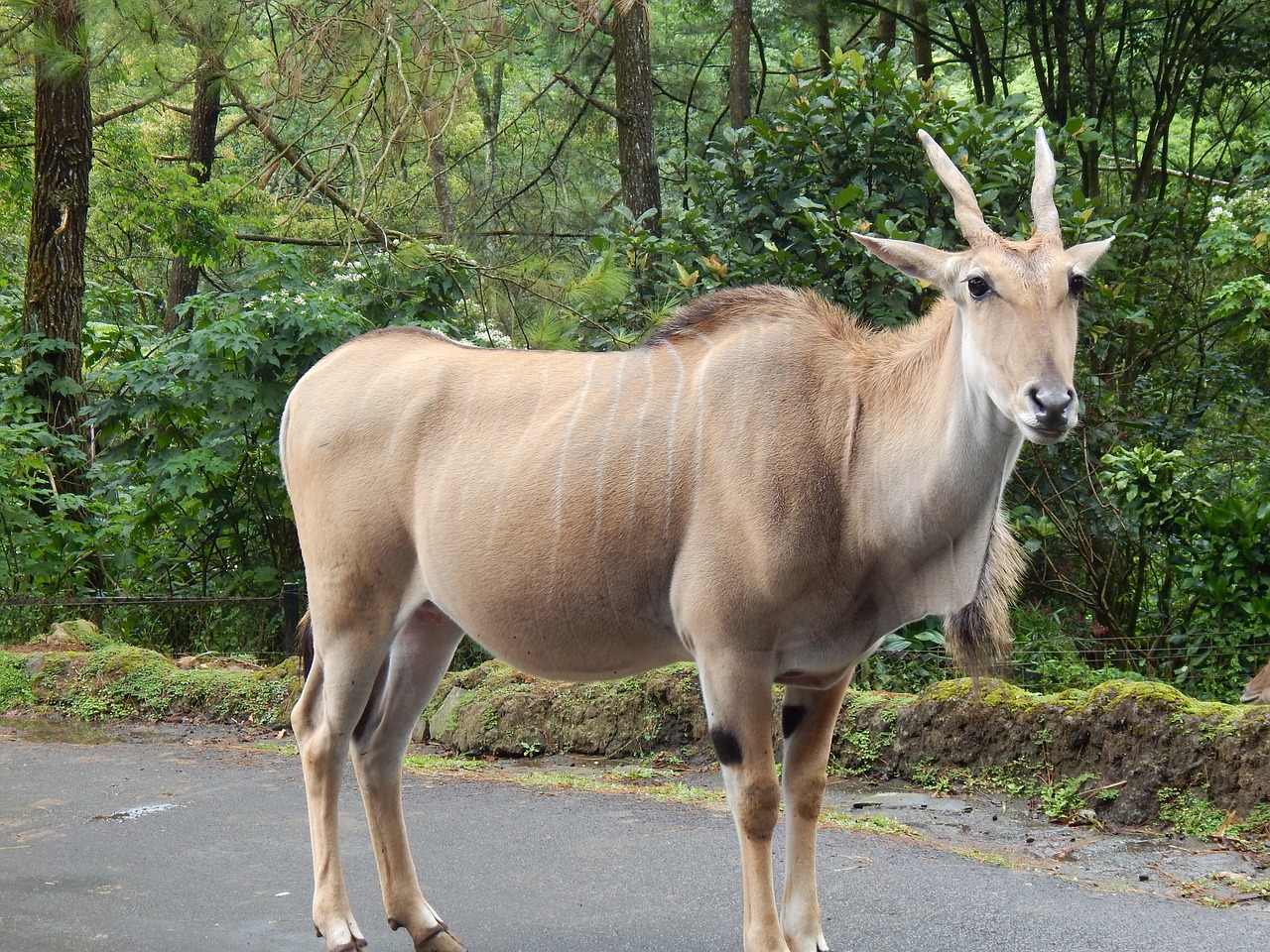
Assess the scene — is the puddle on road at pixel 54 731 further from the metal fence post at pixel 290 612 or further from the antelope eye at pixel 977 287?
the antelope eye at pixel 977 287

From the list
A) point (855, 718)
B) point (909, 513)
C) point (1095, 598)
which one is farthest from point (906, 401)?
point (1095, 598)

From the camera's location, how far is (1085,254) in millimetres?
3385

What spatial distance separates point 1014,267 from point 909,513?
708 mm

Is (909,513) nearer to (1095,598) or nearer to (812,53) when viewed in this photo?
(1095,598)

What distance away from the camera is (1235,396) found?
10.8 meters

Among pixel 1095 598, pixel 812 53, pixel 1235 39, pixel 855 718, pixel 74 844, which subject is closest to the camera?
pixel 74 844

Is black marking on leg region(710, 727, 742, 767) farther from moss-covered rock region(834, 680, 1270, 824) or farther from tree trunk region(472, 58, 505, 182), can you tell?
tree trunk region(472, 58, 505, 182)

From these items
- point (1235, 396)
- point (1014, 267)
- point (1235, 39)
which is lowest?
point (1235, 396)

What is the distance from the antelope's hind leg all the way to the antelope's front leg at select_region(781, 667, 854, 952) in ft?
3.55

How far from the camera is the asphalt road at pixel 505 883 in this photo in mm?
4270

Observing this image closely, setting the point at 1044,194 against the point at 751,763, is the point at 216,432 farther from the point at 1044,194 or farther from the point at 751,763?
the point at 1044,194

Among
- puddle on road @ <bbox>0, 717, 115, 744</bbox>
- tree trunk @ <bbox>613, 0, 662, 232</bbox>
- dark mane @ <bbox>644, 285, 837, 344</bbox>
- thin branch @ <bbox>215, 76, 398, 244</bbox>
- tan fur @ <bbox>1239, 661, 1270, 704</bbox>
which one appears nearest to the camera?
dark mane @ <bbox>644, 285, 837, 344</bbox>

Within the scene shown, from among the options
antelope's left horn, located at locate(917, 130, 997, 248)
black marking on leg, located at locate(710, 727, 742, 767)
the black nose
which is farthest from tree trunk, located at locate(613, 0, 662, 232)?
the black nose

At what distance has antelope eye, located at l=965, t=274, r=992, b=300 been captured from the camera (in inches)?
131
